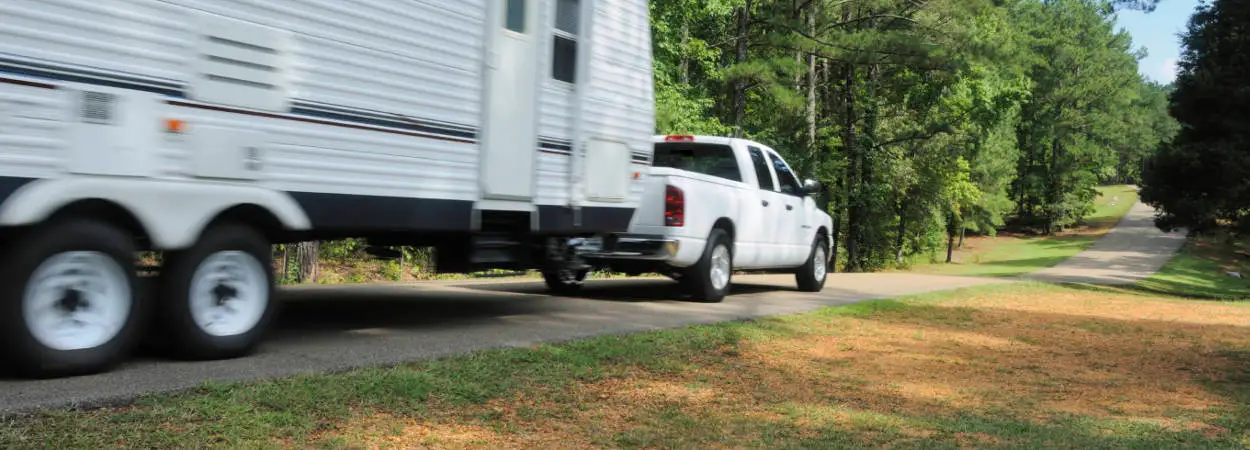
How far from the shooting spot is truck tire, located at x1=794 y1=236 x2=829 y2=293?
15031 millimetres

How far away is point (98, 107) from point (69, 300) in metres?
1.06

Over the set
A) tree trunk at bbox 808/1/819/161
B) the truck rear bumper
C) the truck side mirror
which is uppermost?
tree trunk at bbox 808/1/819/161

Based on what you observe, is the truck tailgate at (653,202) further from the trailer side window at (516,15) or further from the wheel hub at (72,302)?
the wheel hub at (72,302)

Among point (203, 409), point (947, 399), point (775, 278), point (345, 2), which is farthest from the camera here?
point (775, 278)

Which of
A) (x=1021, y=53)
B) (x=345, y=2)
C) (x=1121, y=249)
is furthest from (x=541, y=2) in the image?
(x=1121, y=249)

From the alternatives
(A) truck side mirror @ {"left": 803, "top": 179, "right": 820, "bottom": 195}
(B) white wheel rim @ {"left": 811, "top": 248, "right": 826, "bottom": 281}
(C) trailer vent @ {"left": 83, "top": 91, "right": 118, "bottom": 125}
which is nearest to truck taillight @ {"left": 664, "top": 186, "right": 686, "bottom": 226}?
(A) truck side mirror @ {"left": 803, "top": 179, "right": 820, "bottom": 195}

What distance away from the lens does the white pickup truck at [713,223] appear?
1127 cm

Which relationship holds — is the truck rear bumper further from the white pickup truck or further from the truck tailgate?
the truck tailgate

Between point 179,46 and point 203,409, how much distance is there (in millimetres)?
2262

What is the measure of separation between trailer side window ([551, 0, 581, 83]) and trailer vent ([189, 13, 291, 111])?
2895 millimetres

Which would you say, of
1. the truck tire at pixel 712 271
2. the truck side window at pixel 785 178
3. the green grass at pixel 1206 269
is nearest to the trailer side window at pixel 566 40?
the truck tire at pixel 712 271

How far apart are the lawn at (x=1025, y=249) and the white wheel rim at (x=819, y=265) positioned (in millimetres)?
23733

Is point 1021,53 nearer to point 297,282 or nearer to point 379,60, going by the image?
point 297,282

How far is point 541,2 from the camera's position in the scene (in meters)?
8.86
